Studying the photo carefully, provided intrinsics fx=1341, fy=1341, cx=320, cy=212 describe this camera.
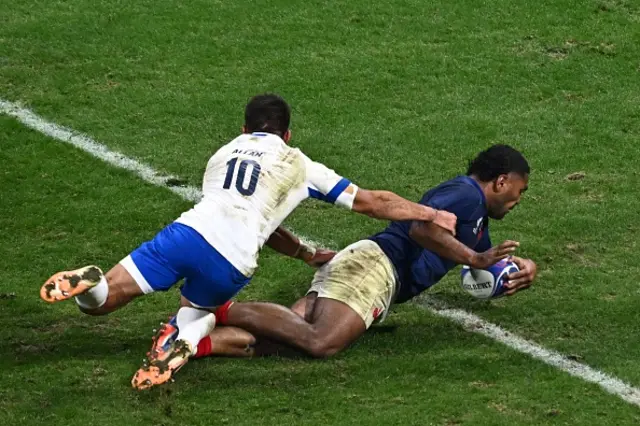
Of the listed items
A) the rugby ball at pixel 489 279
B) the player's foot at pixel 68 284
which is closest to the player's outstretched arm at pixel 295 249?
the rugby ball at pixel 489 279

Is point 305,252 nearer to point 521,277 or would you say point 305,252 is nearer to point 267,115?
point 267,115

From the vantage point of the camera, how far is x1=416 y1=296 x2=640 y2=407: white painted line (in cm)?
785

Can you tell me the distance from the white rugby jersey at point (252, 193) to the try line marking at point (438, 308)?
1301mm

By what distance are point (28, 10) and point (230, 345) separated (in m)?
6.45

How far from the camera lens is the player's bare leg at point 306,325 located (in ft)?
27.1

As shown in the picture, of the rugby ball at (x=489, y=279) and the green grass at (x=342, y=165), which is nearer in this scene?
the green grass at (x=342, y=165)

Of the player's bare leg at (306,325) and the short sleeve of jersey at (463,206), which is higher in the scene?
the short sleeve of jersey at (463,206)

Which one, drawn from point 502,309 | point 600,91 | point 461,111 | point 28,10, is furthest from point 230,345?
point 28,10

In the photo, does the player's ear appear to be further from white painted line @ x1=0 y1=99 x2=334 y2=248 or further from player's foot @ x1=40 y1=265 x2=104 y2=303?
player's foot @ x1=40 y1=265 x2=104 y2=303

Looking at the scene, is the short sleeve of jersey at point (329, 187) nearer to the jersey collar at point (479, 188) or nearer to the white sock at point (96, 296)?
the jersey collar at point (479, 188)

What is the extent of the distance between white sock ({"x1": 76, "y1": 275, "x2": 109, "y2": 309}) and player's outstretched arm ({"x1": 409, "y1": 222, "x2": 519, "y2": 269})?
1979 millimetres

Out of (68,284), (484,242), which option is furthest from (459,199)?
(68,284)

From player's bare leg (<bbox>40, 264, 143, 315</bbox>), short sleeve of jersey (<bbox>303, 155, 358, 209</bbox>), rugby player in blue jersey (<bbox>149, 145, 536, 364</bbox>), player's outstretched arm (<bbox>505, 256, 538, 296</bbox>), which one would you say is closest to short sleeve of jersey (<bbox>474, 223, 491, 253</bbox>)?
rugby player in blue jersey (<bbox>149, 145, 536, 364</bbox>)

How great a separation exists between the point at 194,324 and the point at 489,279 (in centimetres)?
204
